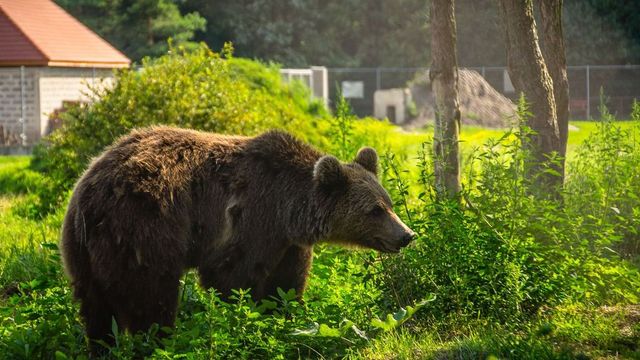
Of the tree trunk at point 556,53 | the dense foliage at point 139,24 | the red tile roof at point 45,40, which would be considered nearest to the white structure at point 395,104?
the dense foliage at point 139,24

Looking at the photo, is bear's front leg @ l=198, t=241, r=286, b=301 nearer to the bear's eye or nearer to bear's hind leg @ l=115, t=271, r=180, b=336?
bear's hind leg @ l=115, t=271, r=180, b=336

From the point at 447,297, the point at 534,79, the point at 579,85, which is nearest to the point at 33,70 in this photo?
the point at 579,85

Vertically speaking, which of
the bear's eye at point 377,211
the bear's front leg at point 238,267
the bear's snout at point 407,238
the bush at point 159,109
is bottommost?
the bear's front leg at point 238,267

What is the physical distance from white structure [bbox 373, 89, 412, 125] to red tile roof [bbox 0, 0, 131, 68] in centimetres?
1042

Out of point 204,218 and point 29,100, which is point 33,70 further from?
point 204,218

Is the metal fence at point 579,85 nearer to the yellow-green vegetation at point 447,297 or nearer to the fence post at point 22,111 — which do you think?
the fence post at point 22,111

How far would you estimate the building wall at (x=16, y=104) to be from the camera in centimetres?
3058

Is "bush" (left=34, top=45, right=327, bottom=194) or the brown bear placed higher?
"bush" (left=34, top=45, right=327, bottom=194)

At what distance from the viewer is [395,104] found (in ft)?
130

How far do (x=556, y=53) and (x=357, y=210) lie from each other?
428 centimetres

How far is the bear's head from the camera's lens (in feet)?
24.5

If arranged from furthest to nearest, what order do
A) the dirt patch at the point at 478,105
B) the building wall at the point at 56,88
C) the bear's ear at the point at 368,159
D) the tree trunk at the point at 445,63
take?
the dirt patch at the point at 478,105 < the building wall at the point at 56,88 < the tree trunk at the point at 445,63 < the bear's ear at the point at 368,159

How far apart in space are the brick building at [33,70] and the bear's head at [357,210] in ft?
73.8

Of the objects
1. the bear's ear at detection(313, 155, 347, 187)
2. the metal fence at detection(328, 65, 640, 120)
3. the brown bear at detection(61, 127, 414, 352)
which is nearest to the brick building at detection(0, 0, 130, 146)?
the metal fence at detection(328, 65, 640, 120)
